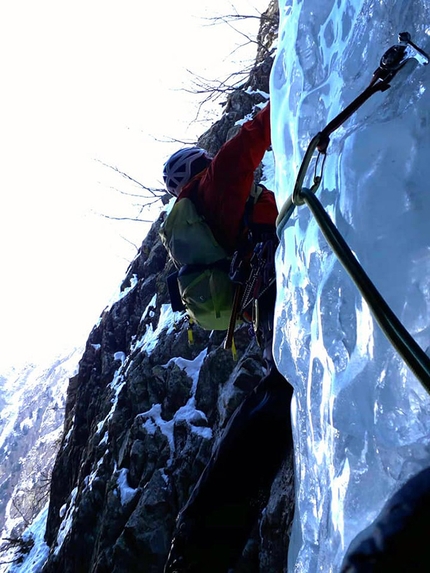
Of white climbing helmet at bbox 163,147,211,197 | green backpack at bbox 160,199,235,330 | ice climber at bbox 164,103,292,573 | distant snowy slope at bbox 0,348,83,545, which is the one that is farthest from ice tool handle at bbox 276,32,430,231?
distant snowy slope at bbox 0,348,83,545

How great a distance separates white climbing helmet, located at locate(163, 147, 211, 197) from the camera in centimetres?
286

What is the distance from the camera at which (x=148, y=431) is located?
17.9 feet

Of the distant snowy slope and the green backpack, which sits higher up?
the distant snowy slope

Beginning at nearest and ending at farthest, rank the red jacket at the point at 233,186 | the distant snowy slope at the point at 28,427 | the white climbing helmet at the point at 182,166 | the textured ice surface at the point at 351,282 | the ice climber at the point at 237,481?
1. the textured ice surface at the point at 351,282
2. the ice climber at the point at 237,481
3. the red jacket at the point at 233,186
4. the white climbing helmet at the point at 182,166
5. the distant snowy slope at the point at 28,427

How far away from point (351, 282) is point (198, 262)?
5.25 ft

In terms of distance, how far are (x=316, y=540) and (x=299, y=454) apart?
240 millimetres

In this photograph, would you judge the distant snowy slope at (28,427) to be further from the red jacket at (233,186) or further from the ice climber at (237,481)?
the ice climber at (237,481)

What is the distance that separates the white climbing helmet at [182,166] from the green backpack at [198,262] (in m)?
0.32

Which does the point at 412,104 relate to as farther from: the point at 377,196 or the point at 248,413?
the point at 248,413

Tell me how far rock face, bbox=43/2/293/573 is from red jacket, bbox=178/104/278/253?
154 cm

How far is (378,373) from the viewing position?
0.95 metres

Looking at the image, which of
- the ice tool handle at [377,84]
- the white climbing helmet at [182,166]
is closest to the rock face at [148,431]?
the white climbing helmet at [182,166]

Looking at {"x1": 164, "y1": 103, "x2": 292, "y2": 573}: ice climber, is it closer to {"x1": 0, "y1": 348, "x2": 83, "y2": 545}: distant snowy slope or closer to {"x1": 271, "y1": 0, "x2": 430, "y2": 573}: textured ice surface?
{"x1": 271, "y1": 0, "x2": 430, "y2": 573}: textured ice surface

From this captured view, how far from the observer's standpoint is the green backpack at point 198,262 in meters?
2.57
